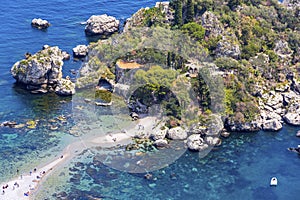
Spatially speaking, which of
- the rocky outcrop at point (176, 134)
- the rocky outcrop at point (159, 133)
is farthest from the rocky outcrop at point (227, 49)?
the rocky outcrop at point (159, 133)

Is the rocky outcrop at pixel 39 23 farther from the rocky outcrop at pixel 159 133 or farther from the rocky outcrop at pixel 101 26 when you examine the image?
the rocky outcrop at pixel 159 133

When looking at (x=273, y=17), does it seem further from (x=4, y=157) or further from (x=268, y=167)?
(x=4, y=157)

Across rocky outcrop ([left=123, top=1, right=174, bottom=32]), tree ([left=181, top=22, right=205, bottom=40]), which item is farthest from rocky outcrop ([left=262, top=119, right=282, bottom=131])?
rocky outcrop ([left=123, top=1, right=174, bottom=32])

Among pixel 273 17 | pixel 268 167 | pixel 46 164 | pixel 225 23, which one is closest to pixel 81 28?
pixel 225 23

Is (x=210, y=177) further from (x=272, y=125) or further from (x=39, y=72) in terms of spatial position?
(x=39, y=72)

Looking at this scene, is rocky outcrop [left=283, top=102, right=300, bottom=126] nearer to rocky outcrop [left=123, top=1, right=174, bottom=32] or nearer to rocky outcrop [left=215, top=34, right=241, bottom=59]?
rocky outcrop [left=215, top=34, right=241, bottom=59]
